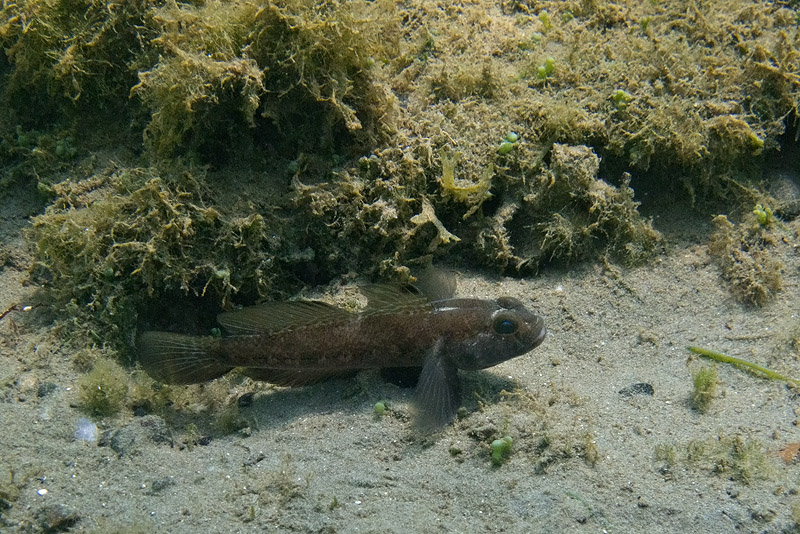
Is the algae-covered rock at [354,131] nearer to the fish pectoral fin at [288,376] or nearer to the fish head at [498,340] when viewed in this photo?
the fish pectoral fin at [288,376]

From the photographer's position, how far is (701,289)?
14.7 feet

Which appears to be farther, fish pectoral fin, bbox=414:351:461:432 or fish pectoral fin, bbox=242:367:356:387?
fish pectoral fin, bbox=242:367:356:387

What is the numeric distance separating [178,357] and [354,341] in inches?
49.6

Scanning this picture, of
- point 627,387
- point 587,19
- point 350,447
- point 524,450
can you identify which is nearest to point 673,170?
point 587,19

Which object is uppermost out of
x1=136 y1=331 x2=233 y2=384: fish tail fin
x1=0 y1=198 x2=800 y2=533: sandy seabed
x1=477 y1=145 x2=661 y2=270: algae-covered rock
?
x1=477 y1=145 x2=661 y2=270: algae-covered rock

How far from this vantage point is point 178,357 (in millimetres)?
3748

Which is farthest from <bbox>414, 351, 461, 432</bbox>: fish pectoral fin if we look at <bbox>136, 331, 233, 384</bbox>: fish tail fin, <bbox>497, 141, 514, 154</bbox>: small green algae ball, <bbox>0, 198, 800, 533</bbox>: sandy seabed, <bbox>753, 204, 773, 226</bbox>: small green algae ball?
<bbox>753, 204, 773, 226</bbox>: small green algae ball

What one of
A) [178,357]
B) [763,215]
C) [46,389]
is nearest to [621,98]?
[763,215]

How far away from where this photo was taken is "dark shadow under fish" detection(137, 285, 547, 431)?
11.9 feet

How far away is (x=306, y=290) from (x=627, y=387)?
2596 millimetres

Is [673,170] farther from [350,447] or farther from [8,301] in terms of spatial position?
[8,301]

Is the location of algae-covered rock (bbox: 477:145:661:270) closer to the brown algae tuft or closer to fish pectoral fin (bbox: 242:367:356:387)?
the brown algae tuft

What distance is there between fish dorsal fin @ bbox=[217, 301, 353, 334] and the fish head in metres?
0.87

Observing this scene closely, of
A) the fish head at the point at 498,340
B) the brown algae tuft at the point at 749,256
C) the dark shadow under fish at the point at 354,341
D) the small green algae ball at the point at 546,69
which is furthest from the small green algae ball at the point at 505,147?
the brown algae tuft at the point at 749,256
